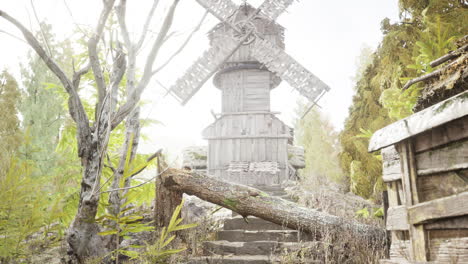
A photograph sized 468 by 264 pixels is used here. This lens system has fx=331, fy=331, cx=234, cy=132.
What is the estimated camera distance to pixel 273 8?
15.3 meters

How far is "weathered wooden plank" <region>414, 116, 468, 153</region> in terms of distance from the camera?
2520mm

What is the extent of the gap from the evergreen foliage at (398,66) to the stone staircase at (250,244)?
233cm

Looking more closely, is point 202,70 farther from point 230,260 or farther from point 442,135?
point 442,135

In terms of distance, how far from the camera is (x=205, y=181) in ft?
20.6

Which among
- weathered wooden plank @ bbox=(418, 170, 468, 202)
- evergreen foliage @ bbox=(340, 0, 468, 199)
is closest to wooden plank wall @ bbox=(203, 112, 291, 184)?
evergreen foliage @ bbox=(340, 0, 468, 199)

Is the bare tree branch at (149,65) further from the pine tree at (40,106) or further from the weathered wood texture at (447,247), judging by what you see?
the pine tree at (40,106)

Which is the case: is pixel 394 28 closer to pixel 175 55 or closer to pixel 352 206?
pixel 352 206

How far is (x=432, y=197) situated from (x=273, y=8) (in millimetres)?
13942

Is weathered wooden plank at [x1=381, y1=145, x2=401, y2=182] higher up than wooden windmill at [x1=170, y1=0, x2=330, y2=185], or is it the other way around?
wooden windmill at [x1=170, y1=0, x2=330, y2=185]

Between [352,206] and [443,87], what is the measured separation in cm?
806

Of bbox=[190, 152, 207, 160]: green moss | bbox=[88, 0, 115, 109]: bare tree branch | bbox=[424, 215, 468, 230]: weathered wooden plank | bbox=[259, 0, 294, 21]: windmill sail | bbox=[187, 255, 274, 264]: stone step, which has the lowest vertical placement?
bbox=[187, 255, 274, 264]: stone step

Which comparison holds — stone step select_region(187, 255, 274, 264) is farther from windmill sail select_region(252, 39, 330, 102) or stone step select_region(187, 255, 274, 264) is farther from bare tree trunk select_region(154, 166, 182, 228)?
windmill sail select_region(252, 39, 330, 102)

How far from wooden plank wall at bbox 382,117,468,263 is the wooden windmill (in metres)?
10.6

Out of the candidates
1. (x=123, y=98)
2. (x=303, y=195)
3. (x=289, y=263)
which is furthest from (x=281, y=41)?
(x=289, y=263)
